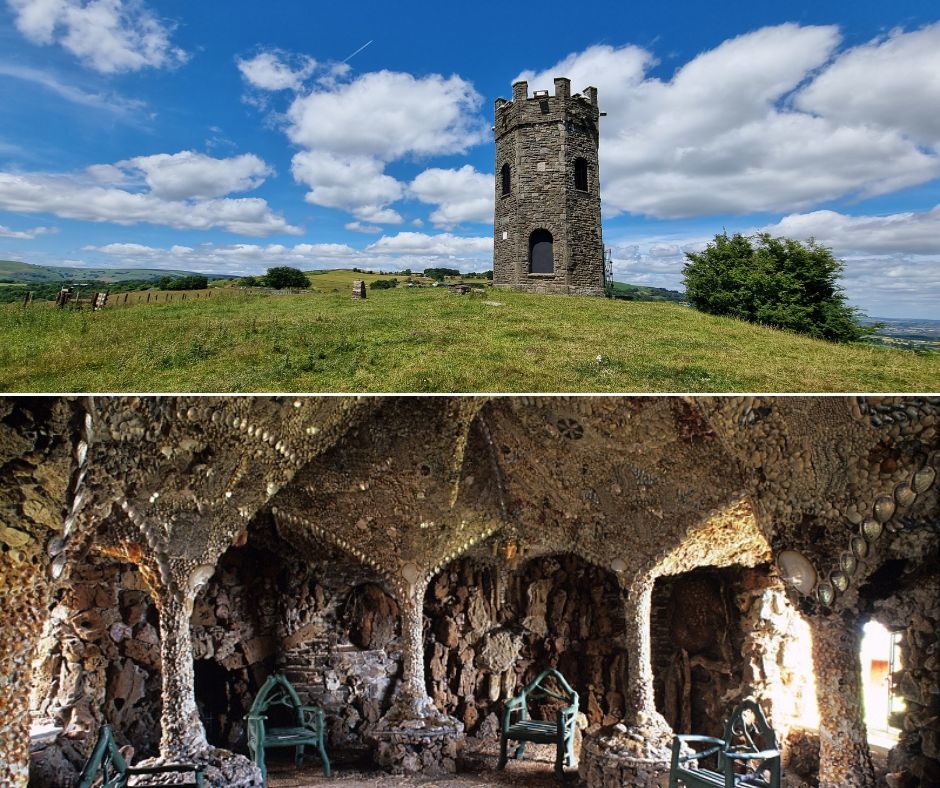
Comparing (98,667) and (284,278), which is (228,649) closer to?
(98,667)

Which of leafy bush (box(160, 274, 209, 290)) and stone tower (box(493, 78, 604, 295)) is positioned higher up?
stone tower (box(493, 78, 604, 295))

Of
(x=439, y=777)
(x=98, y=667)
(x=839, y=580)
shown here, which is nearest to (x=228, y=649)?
(x=98, y=667)

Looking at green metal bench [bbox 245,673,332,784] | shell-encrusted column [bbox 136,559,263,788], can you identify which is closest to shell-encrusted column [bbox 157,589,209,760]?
shell-encrusted column [bbox 136,559,263,788]

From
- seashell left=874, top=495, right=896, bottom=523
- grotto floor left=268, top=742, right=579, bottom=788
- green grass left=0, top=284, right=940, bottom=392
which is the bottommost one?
grotto floor left=268, top=742, right=579, bottom=788

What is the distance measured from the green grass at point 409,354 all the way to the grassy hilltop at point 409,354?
0.05 meters

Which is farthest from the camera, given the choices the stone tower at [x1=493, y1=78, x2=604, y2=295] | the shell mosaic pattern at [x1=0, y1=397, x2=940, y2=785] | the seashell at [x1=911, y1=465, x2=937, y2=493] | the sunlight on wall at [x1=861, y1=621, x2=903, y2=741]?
the stone tower at [x1=493, y1=78, x2=604, y2=295]

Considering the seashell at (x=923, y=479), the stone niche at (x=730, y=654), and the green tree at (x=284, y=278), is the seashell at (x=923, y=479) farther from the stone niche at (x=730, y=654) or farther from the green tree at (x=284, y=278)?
the green tree at (x=284, y=278)

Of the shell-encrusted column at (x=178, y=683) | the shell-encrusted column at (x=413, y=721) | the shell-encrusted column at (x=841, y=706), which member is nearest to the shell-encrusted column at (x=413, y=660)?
the shell-encrusted column at (x=413, y=721)

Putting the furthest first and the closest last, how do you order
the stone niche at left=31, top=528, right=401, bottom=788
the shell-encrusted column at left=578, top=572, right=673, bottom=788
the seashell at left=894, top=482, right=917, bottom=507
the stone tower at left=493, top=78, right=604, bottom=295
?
the stone tower at left=493, top=78, right=604, bottom=295 < the stone niche at left=31, top=528, right=401, bottom=788 < the shell-encrusted column at left=578, top=572, right=673, bottom=788 < the seashell at left=894, top=482, right=917, bottom=507

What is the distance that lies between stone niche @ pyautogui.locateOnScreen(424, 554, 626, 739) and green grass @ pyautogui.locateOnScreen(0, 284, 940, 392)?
609 cm

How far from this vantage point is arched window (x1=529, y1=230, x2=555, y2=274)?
35688 millimetres

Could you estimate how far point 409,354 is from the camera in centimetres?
1552

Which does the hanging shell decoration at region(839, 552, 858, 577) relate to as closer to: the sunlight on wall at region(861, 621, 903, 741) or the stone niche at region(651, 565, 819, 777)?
the stone niche at region(651, 565, 819, 777)

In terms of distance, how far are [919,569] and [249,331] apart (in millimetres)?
14530
